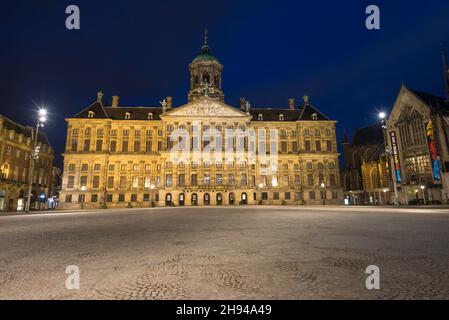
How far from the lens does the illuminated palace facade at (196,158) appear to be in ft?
170

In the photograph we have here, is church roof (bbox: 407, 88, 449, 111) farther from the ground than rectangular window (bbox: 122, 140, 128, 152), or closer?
farther from the ground

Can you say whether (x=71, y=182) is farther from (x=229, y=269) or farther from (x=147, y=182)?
(x=229, y=269)

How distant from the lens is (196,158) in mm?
53156

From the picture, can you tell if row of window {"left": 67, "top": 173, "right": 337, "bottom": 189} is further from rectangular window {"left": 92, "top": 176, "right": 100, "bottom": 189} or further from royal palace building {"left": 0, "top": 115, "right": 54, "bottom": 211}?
royal palace building {"left": 0, "top": 115, "right": 54, "bottom": 211}

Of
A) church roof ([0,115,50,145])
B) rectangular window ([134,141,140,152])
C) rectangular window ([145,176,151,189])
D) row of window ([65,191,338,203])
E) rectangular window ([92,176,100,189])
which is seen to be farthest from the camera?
rectangular window ([134,141,140,152])

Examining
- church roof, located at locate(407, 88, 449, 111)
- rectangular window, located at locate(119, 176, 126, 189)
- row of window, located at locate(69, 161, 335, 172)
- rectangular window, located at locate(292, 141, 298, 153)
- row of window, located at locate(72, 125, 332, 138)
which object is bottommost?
rectangular window, located at locate(119, 176, 126, 189)

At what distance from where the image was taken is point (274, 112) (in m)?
62.8

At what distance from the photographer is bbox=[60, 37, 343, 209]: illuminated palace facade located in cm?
5191

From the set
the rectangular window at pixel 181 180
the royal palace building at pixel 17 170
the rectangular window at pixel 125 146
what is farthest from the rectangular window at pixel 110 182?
the rectangular window at pixel 181 180

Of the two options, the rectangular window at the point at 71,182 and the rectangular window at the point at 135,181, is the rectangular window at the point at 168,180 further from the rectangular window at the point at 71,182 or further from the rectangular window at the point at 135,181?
the rectangular window at the point at 71,182

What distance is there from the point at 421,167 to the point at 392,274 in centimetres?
5002

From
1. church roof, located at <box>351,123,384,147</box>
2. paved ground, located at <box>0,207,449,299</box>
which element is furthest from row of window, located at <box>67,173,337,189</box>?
paved ground, located at <box>0,207,449,299</box>
